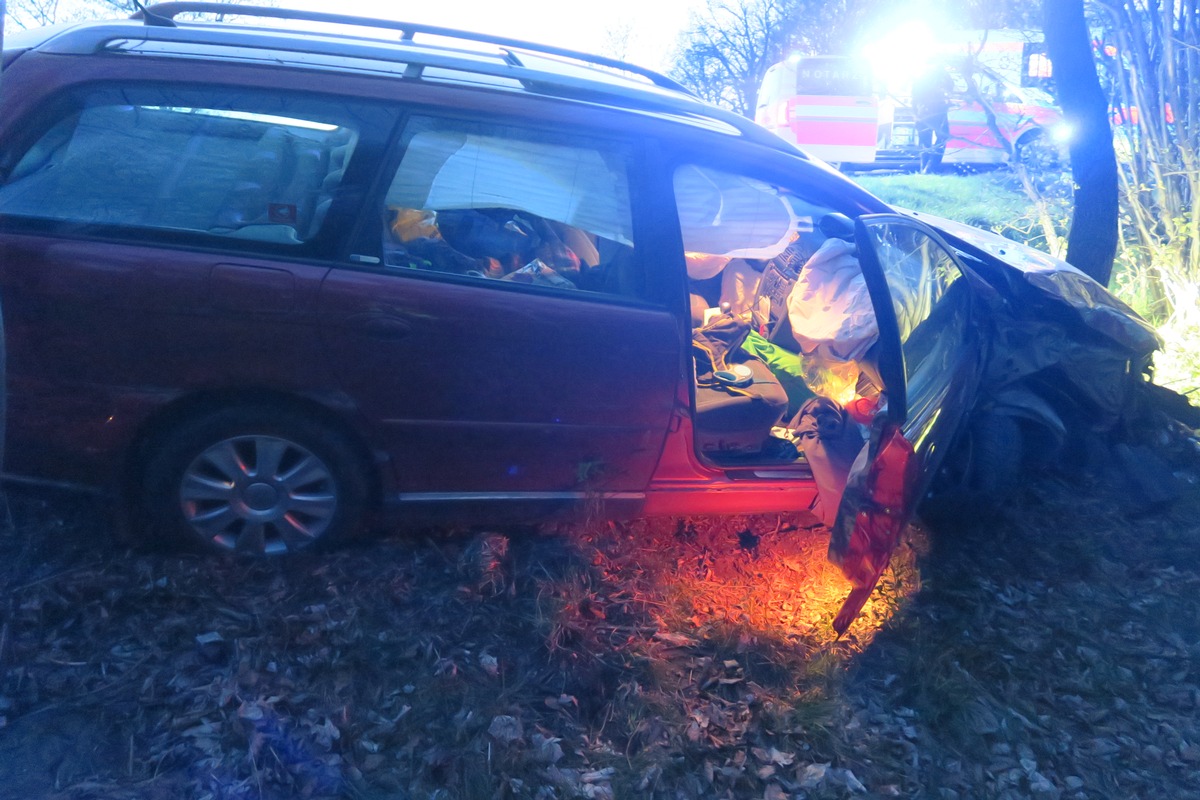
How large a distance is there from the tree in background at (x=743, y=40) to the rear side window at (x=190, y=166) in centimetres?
1329

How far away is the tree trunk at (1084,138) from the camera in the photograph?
233 inches

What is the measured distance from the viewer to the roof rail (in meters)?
3.49

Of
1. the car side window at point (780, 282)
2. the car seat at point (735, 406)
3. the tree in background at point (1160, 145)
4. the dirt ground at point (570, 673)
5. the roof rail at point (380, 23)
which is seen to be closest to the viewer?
the dirt ground at point (570, 673)

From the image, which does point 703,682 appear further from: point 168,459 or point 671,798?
point 168,459

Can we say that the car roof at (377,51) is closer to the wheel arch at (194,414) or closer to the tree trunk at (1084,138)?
the wheel arch at (194,414)

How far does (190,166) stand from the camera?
296 cm

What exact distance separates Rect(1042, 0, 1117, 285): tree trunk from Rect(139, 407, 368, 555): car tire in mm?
5341

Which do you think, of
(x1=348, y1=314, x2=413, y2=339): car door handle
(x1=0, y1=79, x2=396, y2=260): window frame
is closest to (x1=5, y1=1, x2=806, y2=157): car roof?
(x1=0, y1=79, x2=396, y2=260): window frame

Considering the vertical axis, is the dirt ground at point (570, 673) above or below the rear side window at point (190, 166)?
below

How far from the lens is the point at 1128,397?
4.39 m

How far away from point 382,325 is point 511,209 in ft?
2.05

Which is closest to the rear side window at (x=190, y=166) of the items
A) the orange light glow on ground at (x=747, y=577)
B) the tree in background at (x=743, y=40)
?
the orange light glow on ground at (x=747, y=577)

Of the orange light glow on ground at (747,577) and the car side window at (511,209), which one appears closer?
the car side window at (511,209)

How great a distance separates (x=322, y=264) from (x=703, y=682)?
1883 millimetres
